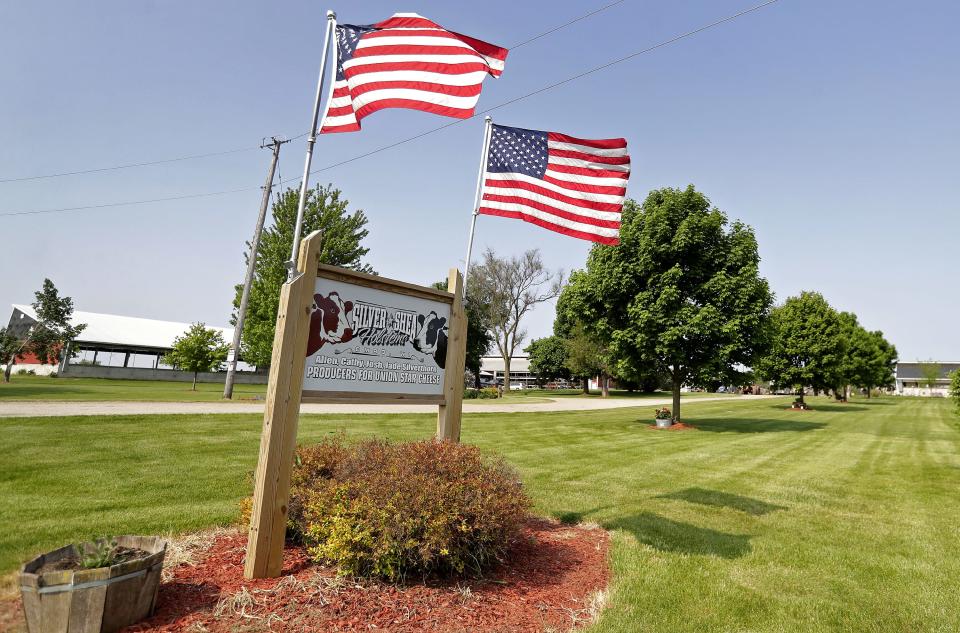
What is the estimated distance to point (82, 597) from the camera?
129 inches

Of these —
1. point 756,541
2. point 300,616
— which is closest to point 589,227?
point 756,541

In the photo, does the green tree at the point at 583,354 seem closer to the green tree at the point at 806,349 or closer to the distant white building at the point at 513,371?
the green tree at the point at 806,349

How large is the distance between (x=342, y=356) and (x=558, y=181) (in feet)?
13.2

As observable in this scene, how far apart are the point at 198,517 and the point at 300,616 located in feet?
11.0

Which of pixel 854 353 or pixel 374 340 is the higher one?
pixel 854 353

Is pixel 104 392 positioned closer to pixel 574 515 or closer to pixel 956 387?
pixel 574 515

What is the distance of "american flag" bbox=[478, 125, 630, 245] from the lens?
7.39m

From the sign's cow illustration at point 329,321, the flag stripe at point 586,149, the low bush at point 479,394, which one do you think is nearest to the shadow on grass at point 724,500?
the flag stripe at point 586,149

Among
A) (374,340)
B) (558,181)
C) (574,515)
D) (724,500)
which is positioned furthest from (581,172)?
(724,500)

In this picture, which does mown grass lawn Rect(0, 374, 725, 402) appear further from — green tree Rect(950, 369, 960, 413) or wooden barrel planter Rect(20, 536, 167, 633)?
green tree Rect(950, 369, 960, 413)

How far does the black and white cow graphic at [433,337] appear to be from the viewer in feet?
20.8

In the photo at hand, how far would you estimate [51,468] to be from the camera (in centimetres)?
874

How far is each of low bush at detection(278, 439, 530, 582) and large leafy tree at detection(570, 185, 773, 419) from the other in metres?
17.7

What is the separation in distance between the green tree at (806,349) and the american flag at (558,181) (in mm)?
40364
